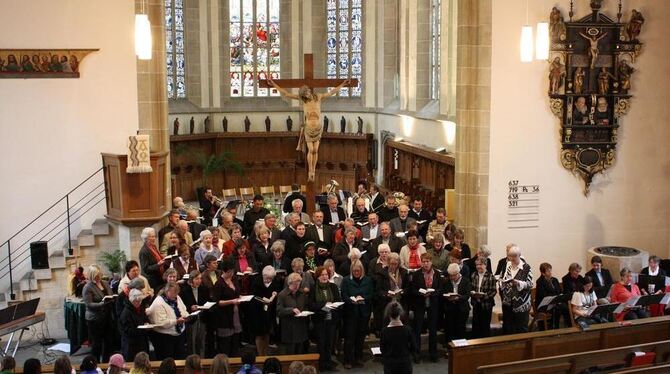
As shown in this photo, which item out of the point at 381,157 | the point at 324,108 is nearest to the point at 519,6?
the point at 381,157

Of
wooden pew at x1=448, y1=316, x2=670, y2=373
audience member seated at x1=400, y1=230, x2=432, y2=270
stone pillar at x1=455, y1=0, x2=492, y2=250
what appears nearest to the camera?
wooden pew at x1=448, y1=316, x2=670, y2=373

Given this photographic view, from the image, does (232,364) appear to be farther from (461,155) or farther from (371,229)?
(461,155)

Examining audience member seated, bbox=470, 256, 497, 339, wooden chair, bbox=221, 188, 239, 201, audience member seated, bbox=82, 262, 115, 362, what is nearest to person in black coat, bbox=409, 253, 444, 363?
audience member seated, bbox=470, 256, 497, 339

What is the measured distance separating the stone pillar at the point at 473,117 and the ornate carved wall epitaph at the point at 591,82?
1.14 metres

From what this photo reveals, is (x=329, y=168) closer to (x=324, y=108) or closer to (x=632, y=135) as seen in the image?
(x=324, y=108)

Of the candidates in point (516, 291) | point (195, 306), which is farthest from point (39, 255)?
point (516, 291)

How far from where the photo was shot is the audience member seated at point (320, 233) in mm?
12078

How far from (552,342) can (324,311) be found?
9.20 ft

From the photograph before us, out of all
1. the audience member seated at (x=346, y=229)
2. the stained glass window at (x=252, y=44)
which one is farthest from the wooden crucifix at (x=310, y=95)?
the stained glass window at (x=252, y=44)

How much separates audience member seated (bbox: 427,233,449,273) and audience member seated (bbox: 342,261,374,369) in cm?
118

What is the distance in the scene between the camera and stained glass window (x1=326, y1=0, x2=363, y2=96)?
2412cm

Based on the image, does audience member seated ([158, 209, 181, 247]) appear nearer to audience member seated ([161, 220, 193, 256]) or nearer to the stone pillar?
audience member seated ([161, 220, 193, 256])

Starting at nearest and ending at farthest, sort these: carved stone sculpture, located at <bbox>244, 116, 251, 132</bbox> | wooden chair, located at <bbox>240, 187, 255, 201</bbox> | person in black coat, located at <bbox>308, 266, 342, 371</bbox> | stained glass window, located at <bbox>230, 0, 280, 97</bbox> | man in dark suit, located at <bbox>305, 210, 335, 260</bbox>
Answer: person in black coat, located at <bbox>308, 266, 342, 371</bbox> < man in dark suit, located at <bbox>305, 210, 335, 260</bbox> < wooden chair, located at <bbox>240, 187, 255, 201</bbox> < carved stone sculpture, located at <bbox>244, 116, 251, 132</bbox> < stained glass window, located at <bbox>230, 0, 280, 97</bbox>

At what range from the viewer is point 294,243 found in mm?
11945
